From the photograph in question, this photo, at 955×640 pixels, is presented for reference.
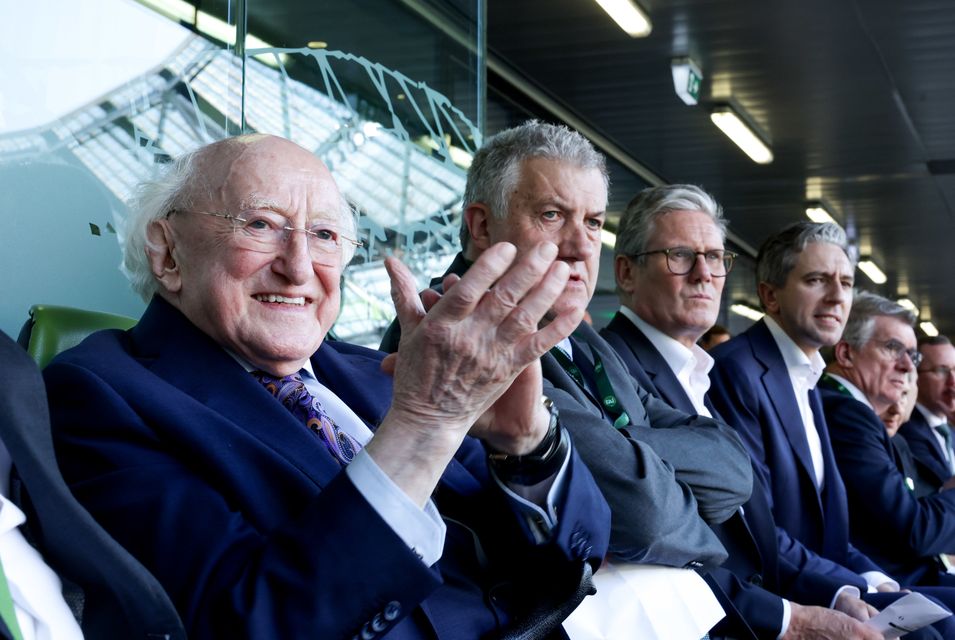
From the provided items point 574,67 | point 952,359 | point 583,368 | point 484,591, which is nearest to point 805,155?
point 574,67

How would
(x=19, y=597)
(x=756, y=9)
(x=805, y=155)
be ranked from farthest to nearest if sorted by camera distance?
1. (x=805, y=155)
2. (x=756, y=9)
3. (x=19, y=597)

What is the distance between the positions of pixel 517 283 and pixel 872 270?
711 inches

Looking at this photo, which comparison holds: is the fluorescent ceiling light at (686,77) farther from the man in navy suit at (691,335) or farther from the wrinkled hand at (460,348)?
the wrinkled hand at (460,348)

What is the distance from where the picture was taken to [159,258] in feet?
5.98

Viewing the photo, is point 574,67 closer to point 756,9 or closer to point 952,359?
point 756,9

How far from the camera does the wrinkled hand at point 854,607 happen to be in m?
2.83

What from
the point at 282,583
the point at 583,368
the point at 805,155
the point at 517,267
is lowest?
the point at 282,583

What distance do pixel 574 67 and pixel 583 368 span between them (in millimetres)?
6658

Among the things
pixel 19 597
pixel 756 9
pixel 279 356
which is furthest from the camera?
pixel 756 9

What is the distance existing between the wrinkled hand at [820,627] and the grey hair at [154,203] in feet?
5.05

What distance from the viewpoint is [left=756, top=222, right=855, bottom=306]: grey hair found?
156 inches

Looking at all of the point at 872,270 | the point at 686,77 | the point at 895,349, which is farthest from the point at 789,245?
the point at 872,270

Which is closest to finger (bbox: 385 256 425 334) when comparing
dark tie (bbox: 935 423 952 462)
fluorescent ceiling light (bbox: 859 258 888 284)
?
dark tie (bbox: 935 423 952 462)

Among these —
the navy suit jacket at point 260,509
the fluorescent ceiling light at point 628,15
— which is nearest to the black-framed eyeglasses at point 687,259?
the navy suit jacket at point 260,509
